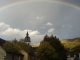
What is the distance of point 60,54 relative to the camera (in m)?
77.5

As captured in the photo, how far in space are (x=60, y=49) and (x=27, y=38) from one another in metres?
97.1

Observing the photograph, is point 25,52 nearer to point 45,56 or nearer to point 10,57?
point 45,56

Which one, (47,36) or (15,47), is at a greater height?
(47,36)

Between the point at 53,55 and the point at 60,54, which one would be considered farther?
the point at 60,54

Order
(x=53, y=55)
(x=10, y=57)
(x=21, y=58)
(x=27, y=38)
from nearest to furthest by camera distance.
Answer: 1. (x=10, y=57)
2. (x=53, y=55)
3. (x=21, y=58)
4. (x=27, y=38)

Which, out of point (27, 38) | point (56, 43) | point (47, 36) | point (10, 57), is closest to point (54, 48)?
point (56, 43)

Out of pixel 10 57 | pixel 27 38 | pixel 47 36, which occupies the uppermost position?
pixel 27 38

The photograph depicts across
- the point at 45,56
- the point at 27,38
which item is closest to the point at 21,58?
the point at 45,56

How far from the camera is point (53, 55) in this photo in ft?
232

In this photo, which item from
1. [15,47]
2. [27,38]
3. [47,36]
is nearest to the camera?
[15,47]

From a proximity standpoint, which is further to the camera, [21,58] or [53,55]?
[21,58]

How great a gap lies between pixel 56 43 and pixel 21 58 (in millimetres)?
16092

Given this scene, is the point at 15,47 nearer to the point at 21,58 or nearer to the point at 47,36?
the point at 21,58

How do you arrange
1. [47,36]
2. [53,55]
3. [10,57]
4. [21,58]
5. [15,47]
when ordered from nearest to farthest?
[10,57]
[53,55]
[15,47]
[21,58]
[47,36]
